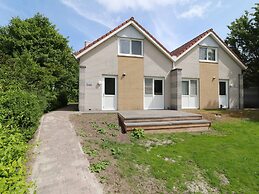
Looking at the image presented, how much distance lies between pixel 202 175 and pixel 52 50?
26.4m

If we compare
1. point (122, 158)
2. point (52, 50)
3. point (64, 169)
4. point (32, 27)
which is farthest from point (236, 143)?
point (32, 27)

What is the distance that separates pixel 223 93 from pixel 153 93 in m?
7.27

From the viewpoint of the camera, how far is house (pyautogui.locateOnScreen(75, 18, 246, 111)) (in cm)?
1569

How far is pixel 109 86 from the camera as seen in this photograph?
16.1 meters

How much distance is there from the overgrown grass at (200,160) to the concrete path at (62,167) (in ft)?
3.85

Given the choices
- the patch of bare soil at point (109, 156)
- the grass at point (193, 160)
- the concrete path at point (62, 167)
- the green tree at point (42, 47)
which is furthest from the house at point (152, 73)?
the green tree at point (42, 47)

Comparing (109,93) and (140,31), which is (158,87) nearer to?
(109,93)

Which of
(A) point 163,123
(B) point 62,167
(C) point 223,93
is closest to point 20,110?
(B) point 62,167

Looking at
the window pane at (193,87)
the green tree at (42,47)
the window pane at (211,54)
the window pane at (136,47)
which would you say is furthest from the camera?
the green tree at (42,47)

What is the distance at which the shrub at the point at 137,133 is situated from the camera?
29.6ft

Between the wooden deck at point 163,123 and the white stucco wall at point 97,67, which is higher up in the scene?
the white stucco wall at point 97,67

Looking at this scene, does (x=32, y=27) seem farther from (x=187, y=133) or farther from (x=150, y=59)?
(x=187, y=133)

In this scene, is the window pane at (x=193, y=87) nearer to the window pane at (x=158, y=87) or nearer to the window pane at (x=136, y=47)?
the window pane at (x=158, y=87)

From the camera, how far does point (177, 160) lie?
22.0 feet
